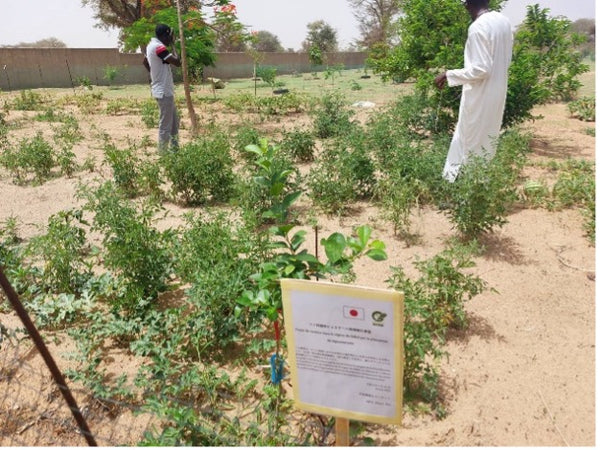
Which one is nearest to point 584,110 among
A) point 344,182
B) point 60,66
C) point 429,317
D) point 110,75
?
point 344,182

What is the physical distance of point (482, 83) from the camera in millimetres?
4234

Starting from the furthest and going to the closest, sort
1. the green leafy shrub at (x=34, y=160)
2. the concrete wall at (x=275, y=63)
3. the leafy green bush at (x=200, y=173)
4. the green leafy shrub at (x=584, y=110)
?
1. the concrete wall at (x=275, y=63)
2. the green leafy shrub at (x=584, y=110)
3. the green leafy shrub at (x=34, y=160)
4. the leafy green bush at (x=200, y=173)

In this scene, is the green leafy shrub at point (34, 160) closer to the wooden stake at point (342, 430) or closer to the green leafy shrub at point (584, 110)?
the wooden stake at point (342, 430)

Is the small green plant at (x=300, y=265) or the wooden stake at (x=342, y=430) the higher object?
the small green plant at (x=300, y=265)

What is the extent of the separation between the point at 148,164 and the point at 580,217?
429 cm

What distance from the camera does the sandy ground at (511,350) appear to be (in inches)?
81.9

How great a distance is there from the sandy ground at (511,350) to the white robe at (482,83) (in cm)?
78

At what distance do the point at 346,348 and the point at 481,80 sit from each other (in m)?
3.66

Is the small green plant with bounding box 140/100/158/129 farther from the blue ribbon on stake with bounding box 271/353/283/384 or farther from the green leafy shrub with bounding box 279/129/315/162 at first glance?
the blue ribbon on stake with bounding box 271/353/283/384

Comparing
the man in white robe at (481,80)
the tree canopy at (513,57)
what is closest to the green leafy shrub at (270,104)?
the tree canopy at (513,57)

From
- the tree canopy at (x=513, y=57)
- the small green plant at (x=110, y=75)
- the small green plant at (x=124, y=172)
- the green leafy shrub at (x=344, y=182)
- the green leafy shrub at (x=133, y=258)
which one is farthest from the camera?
the small green plant at (x=110, y=75)

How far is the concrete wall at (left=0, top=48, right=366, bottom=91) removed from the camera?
2073 cm

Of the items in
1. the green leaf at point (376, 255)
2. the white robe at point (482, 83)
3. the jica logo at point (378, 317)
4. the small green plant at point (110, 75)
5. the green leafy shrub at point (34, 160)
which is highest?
the small green plant at point (110, 75)

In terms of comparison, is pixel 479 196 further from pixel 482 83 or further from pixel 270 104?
pixel 270 104
